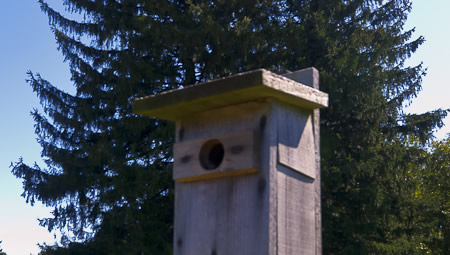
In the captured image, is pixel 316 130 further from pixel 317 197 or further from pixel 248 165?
pixel 248 165

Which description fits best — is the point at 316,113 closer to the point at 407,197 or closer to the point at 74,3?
the point at 407,197

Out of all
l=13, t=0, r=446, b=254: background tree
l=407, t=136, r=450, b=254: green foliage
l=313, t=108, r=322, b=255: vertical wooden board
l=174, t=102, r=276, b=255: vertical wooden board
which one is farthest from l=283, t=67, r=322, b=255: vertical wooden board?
l=407, t=136, r=450, b=254: green foliage

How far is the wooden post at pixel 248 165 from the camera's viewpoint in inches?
95.9

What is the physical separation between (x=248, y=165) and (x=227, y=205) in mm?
205

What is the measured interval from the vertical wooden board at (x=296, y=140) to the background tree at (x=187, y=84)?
302 inches

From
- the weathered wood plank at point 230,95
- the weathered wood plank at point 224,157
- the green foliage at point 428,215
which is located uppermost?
the green foliage at point 428,215

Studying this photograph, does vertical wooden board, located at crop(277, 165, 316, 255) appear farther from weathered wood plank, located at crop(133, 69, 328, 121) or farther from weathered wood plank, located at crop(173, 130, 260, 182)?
weathered wood plank, located at crop(133, 69, 328, 121)

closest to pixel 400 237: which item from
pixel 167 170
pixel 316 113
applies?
pixel 167 170

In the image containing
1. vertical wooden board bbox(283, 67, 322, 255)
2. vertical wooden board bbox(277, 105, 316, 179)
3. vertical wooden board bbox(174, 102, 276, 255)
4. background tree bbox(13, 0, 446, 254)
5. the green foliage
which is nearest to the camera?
vertical wooden board bbox(174, 102, 276, 255)

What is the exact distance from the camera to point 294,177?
257 cm

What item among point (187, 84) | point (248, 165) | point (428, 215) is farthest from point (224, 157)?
point (428, 215)

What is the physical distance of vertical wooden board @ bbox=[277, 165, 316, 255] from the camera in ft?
8.02

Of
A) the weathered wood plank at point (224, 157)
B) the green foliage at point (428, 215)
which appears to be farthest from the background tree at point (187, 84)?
the weathered wood plank at point (224, 157)

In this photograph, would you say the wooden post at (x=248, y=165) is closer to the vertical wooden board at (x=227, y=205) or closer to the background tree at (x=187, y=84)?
the vertical wooden board at (x=227, y=205)
